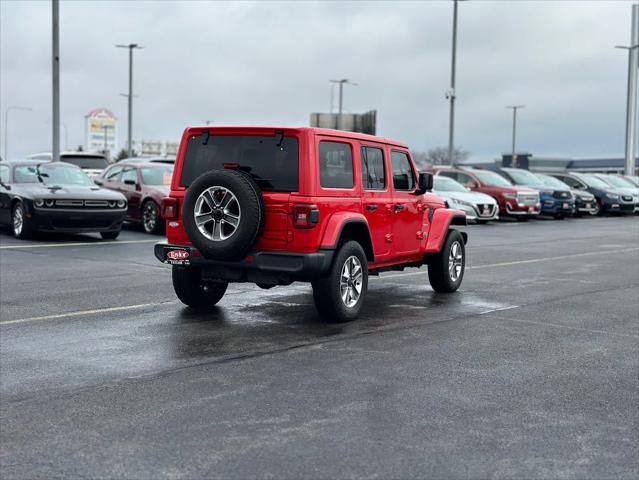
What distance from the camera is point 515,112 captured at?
86.6 meters

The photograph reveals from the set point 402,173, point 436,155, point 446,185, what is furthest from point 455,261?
point 436,155

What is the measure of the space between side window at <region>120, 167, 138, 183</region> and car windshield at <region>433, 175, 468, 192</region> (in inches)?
399

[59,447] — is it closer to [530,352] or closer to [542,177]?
[530,352]

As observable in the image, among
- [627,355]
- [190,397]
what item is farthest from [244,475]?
[627,355]

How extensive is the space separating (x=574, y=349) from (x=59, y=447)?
4.75 metres

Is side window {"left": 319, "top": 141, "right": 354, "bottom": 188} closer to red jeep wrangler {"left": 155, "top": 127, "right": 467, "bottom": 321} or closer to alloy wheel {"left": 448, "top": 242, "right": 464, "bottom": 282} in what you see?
red jeep wrangler {"left": 155, "top": 127, "right": 467, "bottom": 321}

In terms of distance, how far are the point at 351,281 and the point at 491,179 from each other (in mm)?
23473

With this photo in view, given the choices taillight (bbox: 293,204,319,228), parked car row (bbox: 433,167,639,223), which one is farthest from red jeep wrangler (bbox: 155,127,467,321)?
parked car row (bbox: 433,167,639,223)

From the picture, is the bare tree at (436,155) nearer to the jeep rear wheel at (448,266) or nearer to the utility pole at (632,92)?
the utility pole at (632,92)

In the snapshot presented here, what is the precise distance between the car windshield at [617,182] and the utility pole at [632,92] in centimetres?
1225

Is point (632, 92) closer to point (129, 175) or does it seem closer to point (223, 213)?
point (129, 175)

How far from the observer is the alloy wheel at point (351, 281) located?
909 centimetres

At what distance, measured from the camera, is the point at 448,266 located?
37.9 feet

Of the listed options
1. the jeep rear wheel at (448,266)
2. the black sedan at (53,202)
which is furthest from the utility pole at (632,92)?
the jeep rear wheel at (448,266)
